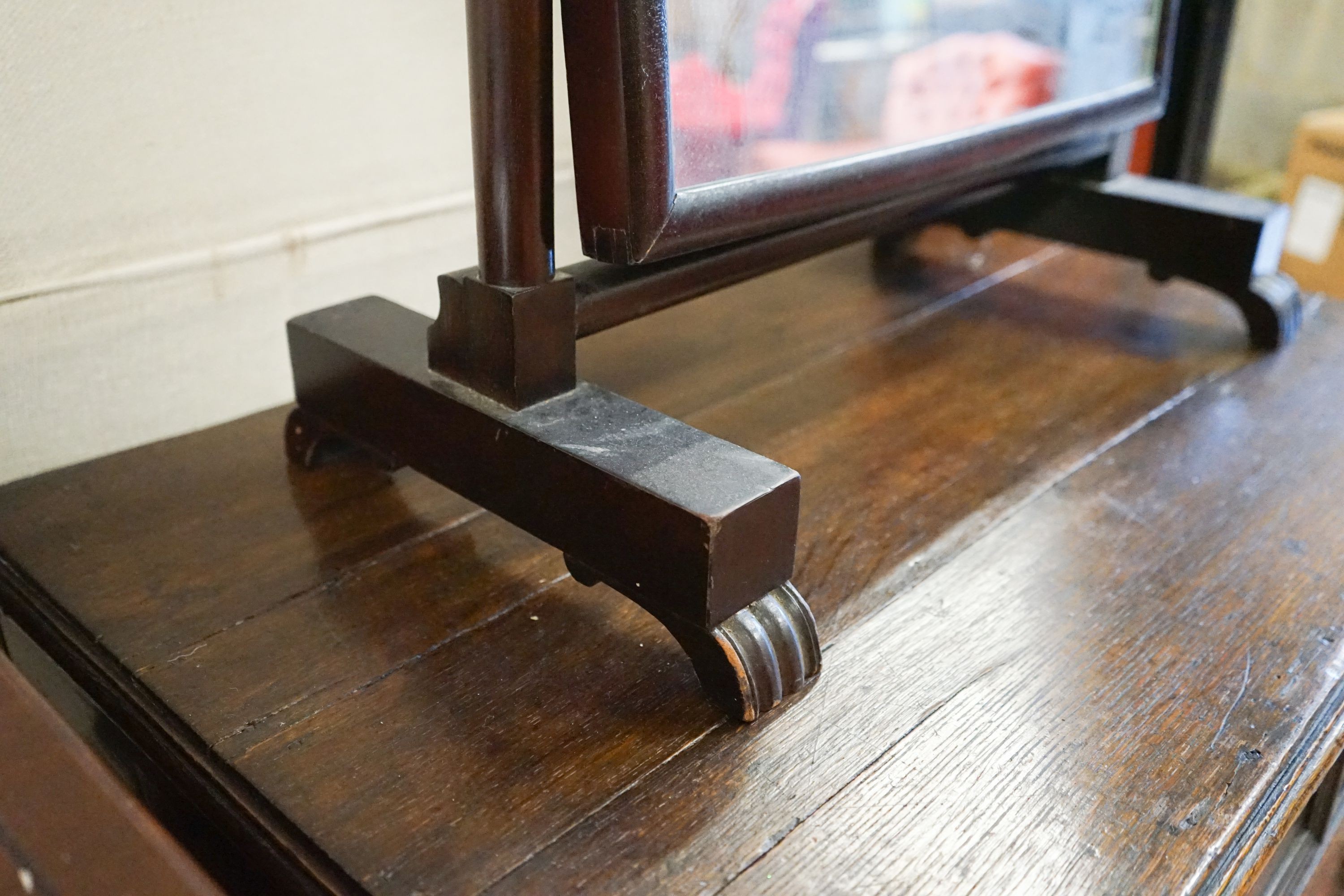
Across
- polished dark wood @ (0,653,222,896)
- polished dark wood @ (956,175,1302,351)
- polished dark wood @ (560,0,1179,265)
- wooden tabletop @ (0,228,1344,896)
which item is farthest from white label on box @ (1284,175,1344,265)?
polished dark wood @ (0,653,222,896)

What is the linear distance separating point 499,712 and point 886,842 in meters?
0.20

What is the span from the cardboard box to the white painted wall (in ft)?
4.21

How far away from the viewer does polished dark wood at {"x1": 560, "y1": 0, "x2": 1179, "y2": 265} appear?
529mm

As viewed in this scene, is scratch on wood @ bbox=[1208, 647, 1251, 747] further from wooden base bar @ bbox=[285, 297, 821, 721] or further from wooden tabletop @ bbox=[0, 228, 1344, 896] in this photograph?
wooden base bar @ bbox=[285, 297, 821, 721]

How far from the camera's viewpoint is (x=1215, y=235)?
966 mm

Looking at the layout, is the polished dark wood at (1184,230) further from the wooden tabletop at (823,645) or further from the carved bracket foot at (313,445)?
the carved bracket foot at (313,445)

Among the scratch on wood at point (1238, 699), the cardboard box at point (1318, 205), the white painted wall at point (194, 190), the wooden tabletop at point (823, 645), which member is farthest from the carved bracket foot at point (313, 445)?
the cardboard box at point (1318, 205)

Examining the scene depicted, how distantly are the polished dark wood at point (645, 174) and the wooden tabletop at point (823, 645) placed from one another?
8.0 inches

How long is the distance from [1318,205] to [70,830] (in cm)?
174

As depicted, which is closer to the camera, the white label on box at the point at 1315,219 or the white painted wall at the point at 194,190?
the white painted wall at the point at 194,190

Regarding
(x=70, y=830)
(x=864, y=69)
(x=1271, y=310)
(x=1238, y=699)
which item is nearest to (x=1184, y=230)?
(x=1271, y=310)

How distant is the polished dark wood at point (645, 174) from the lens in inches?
20.8

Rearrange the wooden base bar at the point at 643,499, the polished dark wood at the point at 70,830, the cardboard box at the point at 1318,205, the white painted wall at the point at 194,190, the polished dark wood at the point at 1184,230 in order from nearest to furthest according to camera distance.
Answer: the polished dark wood at the point at 70,830 → the wooden base bar at the point at 643,499 → the white painted wall at the point at 194,190 → the polished dark wood at the point at 1184,230 → the cardboard box at the point at 1318,205

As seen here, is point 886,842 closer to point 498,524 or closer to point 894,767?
point 894,767
